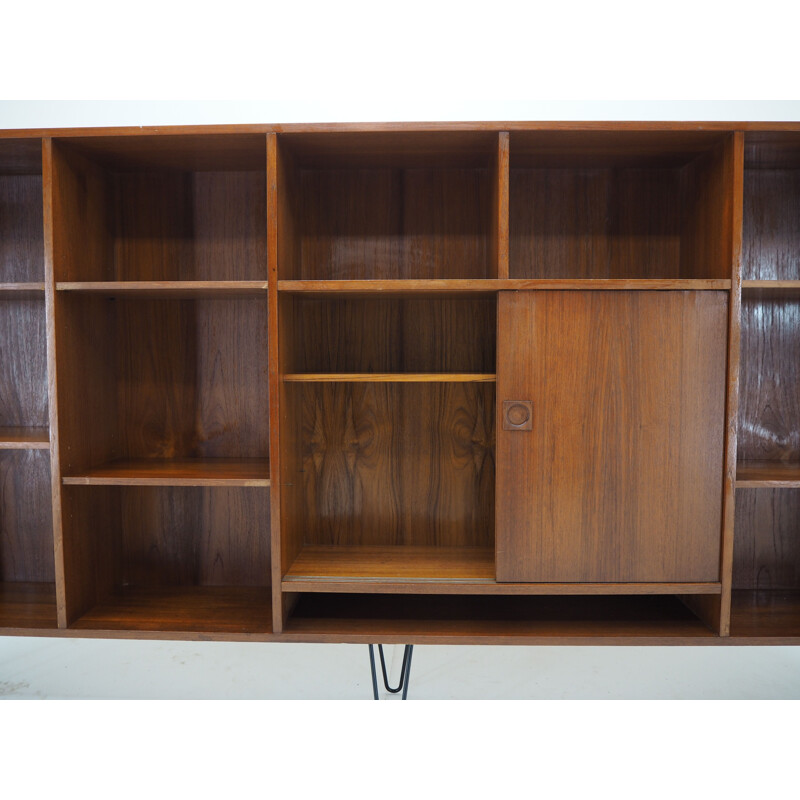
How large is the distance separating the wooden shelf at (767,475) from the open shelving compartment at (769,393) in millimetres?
18

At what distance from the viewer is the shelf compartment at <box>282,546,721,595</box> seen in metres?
1.65

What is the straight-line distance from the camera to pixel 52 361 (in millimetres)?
1661

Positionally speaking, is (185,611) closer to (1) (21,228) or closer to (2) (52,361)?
(2) (52,361)

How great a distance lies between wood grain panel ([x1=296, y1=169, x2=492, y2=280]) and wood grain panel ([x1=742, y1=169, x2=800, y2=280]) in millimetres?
881

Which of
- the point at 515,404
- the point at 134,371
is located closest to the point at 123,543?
the point at 134,371

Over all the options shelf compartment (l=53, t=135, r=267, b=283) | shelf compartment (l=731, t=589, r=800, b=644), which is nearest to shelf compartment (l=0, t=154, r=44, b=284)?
shelf compartment (l=53, t=135, r=267, b=283)

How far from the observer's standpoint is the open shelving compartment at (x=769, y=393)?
1.96 m

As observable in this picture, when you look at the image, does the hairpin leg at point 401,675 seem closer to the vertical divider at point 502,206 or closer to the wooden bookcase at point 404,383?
the wooden bookcase at point 404,383

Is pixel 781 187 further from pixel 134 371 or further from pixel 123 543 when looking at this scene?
pixel 123 543

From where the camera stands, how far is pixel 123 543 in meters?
2.09

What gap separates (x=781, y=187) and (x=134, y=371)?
7.34ft

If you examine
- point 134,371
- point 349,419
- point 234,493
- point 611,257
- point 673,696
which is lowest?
point 673,696

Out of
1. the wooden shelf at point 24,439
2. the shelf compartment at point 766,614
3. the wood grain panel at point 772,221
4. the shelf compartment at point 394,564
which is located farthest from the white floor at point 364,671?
the wood grain panel at point 772,221

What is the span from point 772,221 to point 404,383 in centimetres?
132
